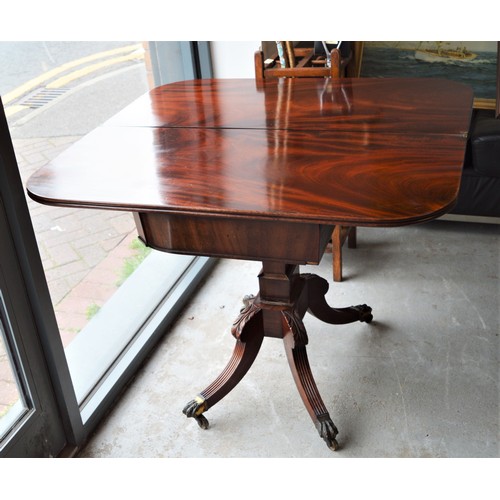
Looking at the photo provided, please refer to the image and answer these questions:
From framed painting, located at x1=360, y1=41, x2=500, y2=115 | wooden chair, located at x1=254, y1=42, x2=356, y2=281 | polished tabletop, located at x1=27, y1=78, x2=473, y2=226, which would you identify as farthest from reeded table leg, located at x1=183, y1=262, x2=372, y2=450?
framed painting, located at x1=360, y1=41, x2=500, y2=115

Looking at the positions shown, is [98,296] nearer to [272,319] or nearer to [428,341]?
[272,319]

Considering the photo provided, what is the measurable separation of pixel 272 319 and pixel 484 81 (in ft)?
6.45

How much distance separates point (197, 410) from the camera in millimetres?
1976

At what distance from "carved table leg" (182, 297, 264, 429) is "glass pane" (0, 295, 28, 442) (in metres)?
0.49

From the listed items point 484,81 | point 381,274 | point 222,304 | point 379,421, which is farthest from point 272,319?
point 484,81

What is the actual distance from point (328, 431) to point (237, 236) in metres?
0.71

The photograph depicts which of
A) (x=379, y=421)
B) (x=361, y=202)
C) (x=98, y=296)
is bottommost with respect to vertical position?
(x=379, y=421)

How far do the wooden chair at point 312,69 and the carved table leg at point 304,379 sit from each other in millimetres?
556

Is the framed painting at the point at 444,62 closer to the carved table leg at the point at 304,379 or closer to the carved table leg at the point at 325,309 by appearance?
the carved table leg at the point at 325,309

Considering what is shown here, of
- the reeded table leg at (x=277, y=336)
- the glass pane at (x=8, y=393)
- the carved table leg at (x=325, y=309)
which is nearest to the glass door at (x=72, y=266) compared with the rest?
the glass pane at (x=8, y=393)

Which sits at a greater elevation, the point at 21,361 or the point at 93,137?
the point at 93,137

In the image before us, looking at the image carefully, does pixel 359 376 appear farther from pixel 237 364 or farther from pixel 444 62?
pixel 444 62

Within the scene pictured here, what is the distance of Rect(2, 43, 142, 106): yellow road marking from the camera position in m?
1.83

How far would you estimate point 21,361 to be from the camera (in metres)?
1.74
